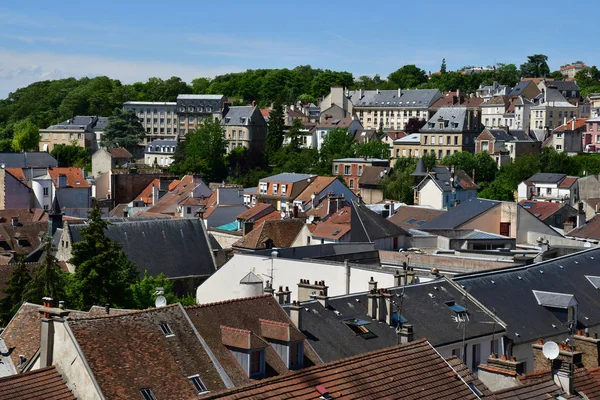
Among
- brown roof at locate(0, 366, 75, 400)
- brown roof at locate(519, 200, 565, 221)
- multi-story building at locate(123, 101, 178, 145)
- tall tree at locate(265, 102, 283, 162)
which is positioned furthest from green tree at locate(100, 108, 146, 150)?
brown roof at locate(0, 366, 75, 400)

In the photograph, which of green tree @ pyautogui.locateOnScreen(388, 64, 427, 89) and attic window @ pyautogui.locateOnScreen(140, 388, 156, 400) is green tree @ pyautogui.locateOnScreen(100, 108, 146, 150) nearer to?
green tree @ pyautogui.locateOnScreen(388, 64, 427, 89)

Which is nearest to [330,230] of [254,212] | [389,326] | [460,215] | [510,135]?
[460,215]

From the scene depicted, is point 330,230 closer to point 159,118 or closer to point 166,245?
point 166,245

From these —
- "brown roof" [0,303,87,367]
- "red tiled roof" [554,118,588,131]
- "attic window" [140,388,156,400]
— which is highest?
"red tiled roof" [554,118,588,131]

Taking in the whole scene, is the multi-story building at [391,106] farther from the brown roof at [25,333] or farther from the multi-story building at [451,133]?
the brown roof at [25,333]

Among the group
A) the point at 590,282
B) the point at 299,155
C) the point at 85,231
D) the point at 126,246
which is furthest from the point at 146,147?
the point at 590,282

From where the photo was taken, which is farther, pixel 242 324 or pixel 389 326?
pixel 389 326

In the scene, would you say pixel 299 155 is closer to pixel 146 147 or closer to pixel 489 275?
pixel 146 147
